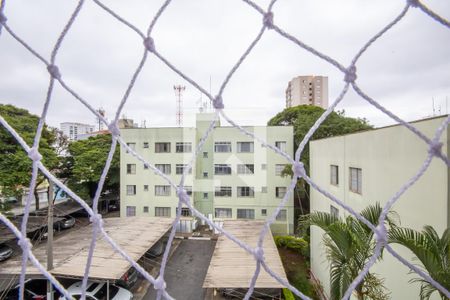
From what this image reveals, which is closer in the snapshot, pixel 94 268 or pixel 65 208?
pixel 94 268

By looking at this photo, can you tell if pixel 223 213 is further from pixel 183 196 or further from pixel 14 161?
pixel 183 196

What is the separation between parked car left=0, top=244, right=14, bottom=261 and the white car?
3.65 m

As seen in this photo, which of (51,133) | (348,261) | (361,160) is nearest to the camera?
(348,261)

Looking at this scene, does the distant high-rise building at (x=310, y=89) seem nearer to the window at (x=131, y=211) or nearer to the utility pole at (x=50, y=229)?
the window at (x=131, y=211)

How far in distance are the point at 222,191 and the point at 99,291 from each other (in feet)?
20.4

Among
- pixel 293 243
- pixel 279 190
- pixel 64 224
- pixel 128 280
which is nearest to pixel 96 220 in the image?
pixel 128 280

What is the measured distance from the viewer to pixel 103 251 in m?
5.61

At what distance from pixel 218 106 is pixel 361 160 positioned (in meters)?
3.56

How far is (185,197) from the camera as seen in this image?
950mm

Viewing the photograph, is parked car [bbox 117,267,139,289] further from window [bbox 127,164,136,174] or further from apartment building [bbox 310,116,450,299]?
window [bbox 127,164,136,174]

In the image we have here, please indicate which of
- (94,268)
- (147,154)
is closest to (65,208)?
(147,154)

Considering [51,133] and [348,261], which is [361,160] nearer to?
[348,261]

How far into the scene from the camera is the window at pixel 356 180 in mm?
3841

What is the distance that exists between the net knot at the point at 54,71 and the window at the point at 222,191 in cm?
979
